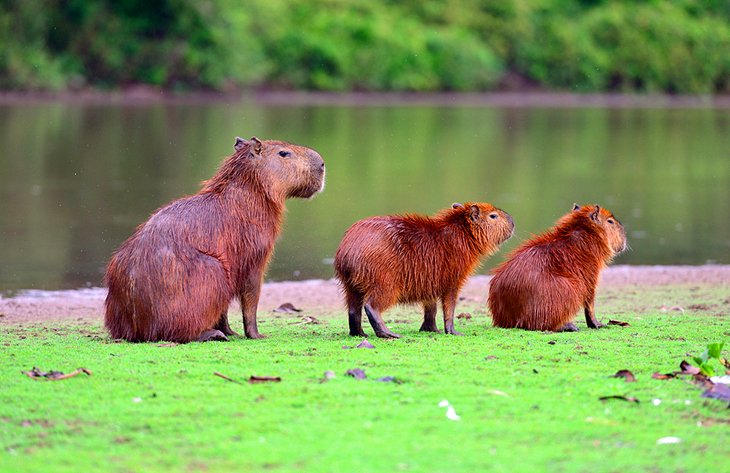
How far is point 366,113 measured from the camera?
1655 inches

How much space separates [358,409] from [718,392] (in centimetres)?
156

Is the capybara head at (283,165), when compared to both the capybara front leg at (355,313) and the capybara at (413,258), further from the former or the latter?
the capybara front leg at (355,313)

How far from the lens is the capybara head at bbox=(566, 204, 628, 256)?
790cm

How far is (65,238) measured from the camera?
14094mm

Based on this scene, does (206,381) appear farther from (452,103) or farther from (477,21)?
(477,21)

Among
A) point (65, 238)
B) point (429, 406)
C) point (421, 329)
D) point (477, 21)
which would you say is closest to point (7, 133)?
point (65, 238)

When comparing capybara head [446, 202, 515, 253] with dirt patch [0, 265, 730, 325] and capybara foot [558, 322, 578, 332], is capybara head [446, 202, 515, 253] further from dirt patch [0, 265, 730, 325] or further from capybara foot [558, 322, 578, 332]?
dirt patch [0, 265, 730, 325]

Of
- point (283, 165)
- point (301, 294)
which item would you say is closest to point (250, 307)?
point (283, 165)

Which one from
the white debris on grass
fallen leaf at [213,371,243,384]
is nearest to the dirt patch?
fallen leaf at [213,371,243,384]

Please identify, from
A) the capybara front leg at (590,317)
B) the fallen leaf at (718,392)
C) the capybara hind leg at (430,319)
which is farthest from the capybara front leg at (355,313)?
the fallen leaf at (718,392)

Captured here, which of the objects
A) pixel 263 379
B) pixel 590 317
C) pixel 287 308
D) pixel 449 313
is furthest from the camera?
pixel 287 308

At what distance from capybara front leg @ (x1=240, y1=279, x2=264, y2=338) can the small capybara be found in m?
1.52

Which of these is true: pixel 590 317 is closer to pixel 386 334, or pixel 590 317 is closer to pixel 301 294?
pixel 386 334

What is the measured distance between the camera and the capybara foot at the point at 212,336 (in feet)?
22.6
